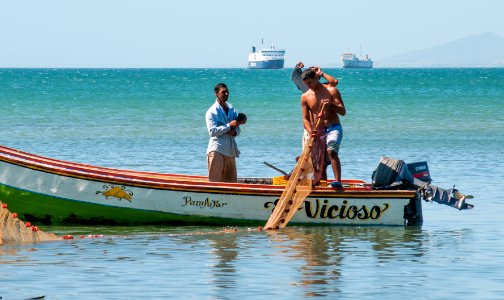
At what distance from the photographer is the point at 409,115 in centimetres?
5138

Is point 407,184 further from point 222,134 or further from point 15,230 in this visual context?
point 15,230

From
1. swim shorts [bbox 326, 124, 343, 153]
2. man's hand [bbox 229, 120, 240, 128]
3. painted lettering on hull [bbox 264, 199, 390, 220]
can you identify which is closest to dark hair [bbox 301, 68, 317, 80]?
swim shorts [bbox 326, 124, 343, 153]

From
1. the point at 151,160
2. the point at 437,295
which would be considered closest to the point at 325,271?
the point at 437,295

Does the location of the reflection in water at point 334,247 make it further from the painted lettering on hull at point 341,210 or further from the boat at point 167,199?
the boat at point 167,199

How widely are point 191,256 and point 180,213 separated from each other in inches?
84.7

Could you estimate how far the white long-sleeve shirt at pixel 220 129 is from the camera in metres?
15.9

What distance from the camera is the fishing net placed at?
14242 mm

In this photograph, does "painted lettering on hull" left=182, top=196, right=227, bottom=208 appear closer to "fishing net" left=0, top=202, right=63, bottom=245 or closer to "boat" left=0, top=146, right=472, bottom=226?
"boat" left=0, top=146, right=472, bottom=226

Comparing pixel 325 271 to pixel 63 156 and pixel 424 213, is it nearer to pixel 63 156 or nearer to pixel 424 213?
pixel 424 213

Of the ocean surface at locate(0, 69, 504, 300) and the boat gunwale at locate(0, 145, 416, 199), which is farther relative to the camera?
the boat gunwale at locate(0, 145, 416, 199)

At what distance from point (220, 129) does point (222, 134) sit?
0.16 meters

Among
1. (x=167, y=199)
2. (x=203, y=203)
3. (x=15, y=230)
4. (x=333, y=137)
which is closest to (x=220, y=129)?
(x=203, y=203)

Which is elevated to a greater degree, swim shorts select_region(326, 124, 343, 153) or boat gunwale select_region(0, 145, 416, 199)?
swim shorts select_region(326, 124, 343, 153)

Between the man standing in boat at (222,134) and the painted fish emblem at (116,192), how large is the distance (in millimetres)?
1053
